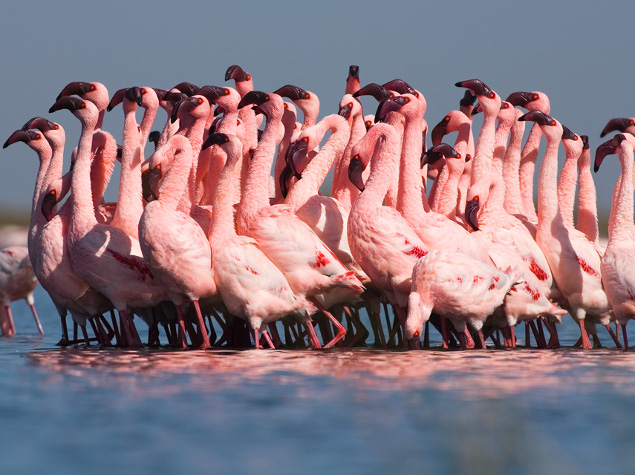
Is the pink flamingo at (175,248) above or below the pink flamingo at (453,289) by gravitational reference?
above

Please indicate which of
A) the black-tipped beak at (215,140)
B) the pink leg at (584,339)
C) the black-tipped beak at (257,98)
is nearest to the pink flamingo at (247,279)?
the black-tipped beak at (215,140)

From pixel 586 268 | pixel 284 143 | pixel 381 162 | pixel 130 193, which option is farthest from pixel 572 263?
pixel 130 193

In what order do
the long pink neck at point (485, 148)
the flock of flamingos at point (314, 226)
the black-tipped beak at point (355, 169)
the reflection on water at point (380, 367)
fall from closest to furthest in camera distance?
1. the reflection on water at point (380, 367)
2. the flock of flamingos at point (314, 226)
3. the black-tipped beak at point (355, 169)
4. the long pink neck at point (485, 148)

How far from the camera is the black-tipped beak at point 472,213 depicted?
446 inches

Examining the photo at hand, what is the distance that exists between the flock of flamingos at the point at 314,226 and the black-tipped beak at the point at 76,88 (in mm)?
17

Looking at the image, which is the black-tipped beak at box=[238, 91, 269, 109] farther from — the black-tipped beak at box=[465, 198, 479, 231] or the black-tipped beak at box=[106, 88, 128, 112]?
the black-tipped beak at box=[465, 198, 479, 231]

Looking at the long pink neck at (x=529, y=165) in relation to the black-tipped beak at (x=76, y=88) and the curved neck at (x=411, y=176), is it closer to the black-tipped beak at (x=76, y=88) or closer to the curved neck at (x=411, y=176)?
the curved neck at (x=411, y=176)

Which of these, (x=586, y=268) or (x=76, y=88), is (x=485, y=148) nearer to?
(x=586, y=268)

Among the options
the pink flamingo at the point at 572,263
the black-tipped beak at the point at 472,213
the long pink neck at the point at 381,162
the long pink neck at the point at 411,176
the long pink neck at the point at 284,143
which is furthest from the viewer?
the long pink neck at the point at 284,143

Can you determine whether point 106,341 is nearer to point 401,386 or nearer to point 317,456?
point 401,386

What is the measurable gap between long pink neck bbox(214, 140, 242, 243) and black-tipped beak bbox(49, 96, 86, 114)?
1.86 m

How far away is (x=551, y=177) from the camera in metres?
12.5

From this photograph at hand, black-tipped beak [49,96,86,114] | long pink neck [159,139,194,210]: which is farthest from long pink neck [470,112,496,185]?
black-tipped beak [49,96,86,114]

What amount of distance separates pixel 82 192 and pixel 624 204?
5.76m
